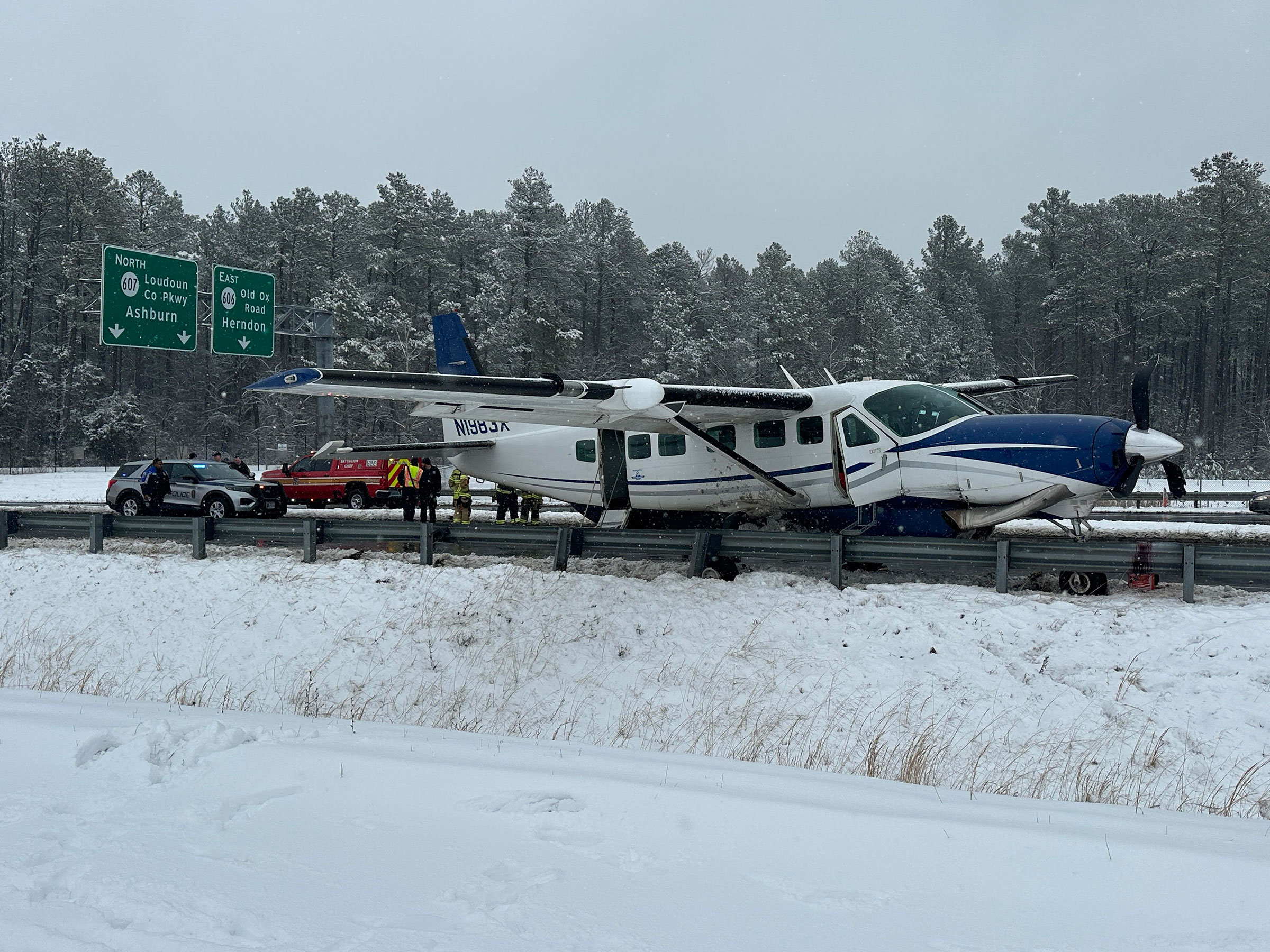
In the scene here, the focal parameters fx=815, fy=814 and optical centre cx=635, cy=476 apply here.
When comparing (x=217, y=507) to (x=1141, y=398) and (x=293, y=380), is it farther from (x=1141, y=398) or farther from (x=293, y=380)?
(x=1141, y=398)

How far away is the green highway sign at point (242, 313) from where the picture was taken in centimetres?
2648

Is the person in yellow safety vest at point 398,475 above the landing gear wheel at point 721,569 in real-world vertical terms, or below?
above

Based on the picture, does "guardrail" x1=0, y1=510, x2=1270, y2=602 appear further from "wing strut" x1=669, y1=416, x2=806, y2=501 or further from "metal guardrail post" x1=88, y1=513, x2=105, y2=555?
"wing strut" x1=669, y1=416, x2=806, y2=501

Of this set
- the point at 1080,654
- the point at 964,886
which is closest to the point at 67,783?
the point at 964,886

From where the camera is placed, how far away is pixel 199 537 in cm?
1630

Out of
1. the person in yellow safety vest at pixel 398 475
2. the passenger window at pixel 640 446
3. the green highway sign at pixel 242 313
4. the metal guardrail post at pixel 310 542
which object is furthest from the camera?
the green highway sign at pixel 242 313

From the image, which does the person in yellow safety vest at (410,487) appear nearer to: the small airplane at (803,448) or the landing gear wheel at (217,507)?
the small airplane at (803,448)

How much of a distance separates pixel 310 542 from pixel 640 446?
21.4ft

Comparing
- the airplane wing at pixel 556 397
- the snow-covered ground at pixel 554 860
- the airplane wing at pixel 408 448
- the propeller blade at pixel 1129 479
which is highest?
the airplane wing at pixel 556 397

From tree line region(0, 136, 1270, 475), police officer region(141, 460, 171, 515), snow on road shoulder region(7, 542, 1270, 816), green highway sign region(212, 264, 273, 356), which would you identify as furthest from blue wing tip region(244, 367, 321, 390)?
tree line region(0, 136, 1270, 475)

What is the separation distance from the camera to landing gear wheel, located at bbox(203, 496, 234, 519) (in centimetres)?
2128

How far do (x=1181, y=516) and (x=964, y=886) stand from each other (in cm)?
2073

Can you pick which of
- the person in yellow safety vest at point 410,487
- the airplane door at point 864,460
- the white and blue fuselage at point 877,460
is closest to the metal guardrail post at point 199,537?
the person in yellow safety vest at point 410,487

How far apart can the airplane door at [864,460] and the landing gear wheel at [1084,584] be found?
2.68 m
